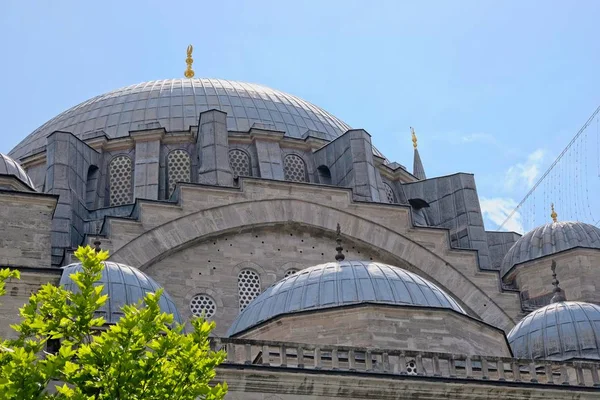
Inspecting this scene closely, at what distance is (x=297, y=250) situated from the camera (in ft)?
88.7

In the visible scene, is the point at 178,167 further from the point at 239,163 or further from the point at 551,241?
the point at 551,241

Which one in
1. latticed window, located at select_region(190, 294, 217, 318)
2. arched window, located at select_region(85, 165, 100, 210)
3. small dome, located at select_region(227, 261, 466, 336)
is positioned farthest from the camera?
arched window, located at select_region(85, 165, 100, 210)

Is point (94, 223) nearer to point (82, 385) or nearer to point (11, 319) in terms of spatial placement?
point (11, 319)

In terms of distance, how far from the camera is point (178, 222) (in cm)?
2636

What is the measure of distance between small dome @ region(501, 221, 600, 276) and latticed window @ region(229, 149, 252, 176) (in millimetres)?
6674

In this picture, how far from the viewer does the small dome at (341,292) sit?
21391 millimetres

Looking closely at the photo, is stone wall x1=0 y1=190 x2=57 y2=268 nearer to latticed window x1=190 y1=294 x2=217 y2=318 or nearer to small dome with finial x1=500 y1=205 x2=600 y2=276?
latticed window x1=190 y1=294 x2=217 y2=318

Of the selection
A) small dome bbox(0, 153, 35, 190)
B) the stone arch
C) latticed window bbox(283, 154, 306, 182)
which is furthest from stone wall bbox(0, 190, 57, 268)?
latticed window bbox(283, 154, 306, 182)

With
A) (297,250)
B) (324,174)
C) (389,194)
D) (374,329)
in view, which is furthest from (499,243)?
(374,329)

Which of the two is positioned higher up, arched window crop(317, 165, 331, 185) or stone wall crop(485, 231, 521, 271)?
arched window crop(317, 165, 331, 185)

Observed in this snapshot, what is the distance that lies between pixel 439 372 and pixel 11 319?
6.54 meters

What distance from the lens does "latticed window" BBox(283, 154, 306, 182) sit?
31.7 m

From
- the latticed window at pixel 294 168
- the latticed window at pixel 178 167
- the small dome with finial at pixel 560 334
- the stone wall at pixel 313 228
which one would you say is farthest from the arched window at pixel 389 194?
the small dome with finial at pixel 560 334

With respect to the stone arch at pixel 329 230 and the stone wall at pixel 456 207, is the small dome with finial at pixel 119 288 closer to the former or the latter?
the stone arch at pixel 329 230
